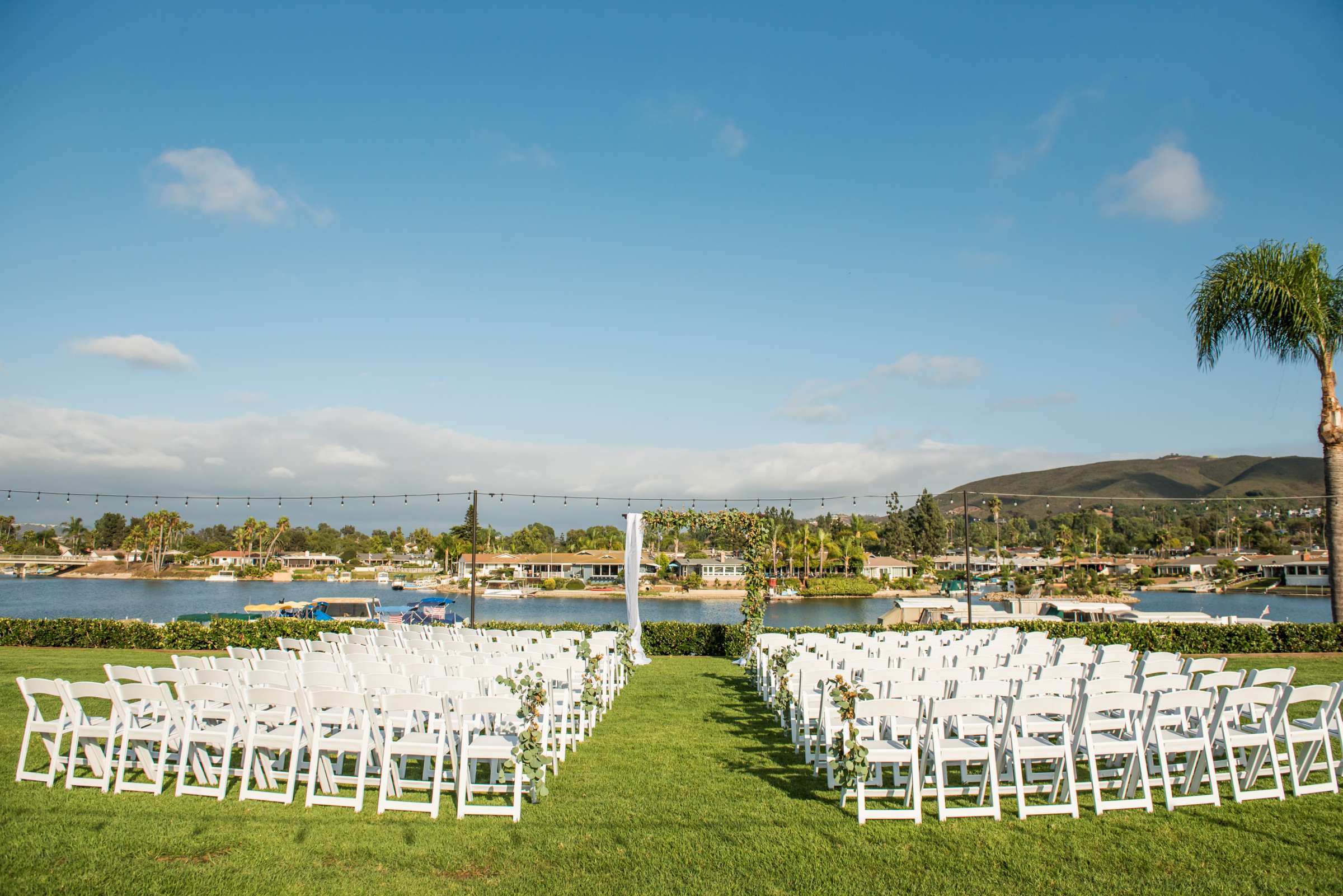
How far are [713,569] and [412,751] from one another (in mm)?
75877

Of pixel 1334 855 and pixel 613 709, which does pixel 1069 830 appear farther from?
pixel 613 709

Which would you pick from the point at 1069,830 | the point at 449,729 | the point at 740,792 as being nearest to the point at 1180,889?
the point at 1069,830

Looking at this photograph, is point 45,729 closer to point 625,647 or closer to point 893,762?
point 893,762

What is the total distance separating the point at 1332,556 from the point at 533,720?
20.1 m

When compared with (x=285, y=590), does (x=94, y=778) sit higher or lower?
higher

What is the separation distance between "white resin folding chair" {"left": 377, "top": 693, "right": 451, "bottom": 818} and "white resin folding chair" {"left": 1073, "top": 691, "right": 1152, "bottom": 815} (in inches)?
172

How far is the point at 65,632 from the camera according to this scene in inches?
688

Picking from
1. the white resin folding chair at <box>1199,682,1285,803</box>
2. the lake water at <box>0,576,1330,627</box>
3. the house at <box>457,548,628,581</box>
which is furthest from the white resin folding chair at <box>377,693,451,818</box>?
the house at <box>457,548,628,581</box>

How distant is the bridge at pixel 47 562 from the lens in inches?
3789

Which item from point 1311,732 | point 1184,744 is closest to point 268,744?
point 1184,744

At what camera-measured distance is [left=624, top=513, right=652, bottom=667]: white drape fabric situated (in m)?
15.4

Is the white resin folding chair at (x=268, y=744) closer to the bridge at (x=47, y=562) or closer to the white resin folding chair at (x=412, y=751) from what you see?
the white resin folding chair at (x=412, y=751)

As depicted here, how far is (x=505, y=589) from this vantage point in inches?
2776

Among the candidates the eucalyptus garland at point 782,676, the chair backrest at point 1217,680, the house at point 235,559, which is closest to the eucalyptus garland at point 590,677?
the eucalyptus garland at point 782,676
